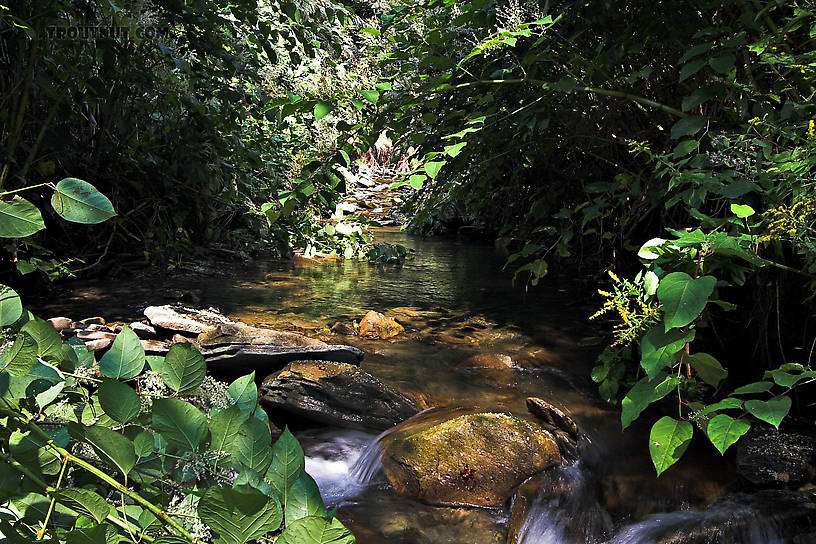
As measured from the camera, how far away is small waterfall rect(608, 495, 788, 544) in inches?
88.0

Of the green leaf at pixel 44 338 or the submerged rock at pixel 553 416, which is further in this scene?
the submerged rock at pixel 553 416

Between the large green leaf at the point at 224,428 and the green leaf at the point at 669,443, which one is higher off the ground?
the large green leaf at the point at 224,428

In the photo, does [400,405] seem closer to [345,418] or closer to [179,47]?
[345,418]

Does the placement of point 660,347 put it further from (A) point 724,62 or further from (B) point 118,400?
(B) point 118,400

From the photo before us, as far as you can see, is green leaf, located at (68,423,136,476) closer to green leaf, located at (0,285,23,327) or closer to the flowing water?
green leaf, located at (0,285,23,327)

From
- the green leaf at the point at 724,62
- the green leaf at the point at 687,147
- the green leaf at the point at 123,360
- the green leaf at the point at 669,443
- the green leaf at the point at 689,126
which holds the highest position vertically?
the green leaf at the point at 724,62

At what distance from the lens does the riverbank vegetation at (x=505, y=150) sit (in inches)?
52.0

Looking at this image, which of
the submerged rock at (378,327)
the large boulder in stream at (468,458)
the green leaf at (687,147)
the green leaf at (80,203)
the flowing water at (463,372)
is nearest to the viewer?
the green leaf at (80,203)

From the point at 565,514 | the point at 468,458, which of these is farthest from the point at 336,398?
the point at 565,514

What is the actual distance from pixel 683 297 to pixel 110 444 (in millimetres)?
1224

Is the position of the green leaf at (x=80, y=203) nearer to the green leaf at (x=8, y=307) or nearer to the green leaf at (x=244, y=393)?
the green leaf at (x=8, y=307)

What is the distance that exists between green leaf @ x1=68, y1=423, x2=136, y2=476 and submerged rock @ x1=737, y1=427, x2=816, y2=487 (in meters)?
2.76

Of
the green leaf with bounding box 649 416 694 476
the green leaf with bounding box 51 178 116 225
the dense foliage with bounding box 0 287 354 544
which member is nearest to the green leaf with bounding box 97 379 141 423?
the dense foliage with bounding box 0 287 354 544

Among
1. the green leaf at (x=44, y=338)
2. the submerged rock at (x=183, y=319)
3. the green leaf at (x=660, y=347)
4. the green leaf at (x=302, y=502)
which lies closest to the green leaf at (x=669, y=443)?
the green leaf at (x=660, y=347)
